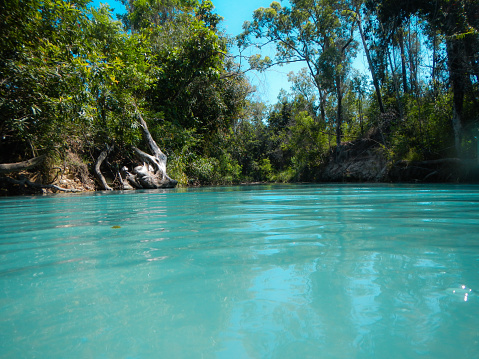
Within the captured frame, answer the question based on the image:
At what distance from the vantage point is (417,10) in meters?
11.1

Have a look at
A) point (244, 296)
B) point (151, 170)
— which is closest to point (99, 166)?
point (151, 170)

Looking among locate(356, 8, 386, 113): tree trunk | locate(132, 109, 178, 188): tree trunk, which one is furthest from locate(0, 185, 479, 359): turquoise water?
locate(356, 8, 386, 113): tree trunk

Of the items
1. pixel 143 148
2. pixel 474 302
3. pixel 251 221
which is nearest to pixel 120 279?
pixel 474 302

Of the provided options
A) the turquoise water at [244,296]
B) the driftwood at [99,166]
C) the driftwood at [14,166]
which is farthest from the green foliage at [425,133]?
the driftwood at [14,166]

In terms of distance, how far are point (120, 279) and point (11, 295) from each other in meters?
0.34

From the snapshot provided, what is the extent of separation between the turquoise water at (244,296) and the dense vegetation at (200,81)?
4883 mm

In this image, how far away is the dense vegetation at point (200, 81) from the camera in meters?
5.68

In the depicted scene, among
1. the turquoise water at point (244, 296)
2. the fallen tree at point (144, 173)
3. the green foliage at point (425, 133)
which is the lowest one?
the turquoise water at point (244, 296)

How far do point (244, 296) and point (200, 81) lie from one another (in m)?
14.3

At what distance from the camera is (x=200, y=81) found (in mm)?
14195

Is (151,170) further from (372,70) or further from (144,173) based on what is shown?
(372,70)

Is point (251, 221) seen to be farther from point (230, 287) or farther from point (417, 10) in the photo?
point (417, 10)

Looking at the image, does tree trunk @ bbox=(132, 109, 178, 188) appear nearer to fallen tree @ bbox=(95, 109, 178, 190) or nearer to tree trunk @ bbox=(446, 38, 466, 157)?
fallen tree @ bbox=(95, 109, 178, 190)

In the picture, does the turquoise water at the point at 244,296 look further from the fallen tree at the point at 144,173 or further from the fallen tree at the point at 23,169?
the fallen tree at the point at 144,173
